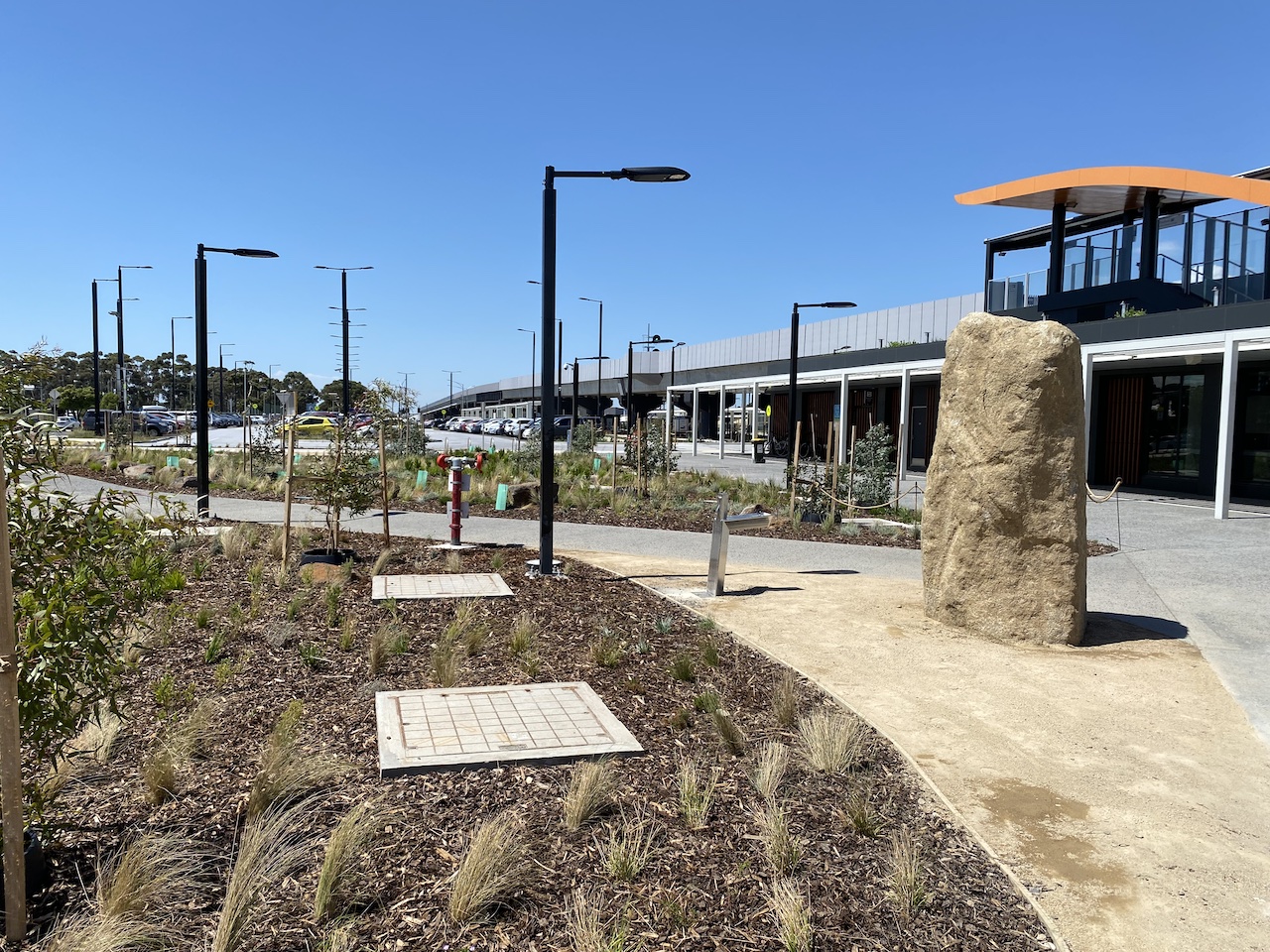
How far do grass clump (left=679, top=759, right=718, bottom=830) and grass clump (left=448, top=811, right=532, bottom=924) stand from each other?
745mm

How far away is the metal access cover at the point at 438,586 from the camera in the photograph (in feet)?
29.1

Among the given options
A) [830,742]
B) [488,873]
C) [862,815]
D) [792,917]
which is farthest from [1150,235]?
[488,873]

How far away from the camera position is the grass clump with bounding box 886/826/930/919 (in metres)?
3.58

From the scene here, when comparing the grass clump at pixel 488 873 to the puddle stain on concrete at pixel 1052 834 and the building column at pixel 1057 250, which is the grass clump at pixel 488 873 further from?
the building column at pixel 1057 250

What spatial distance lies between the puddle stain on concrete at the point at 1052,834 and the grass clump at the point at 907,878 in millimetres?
557

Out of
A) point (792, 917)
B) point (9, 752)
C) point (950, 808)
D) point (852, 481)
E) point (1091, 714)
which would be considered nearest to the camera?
point (9, 752)

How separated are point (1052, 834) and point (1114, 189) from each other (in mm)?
27557

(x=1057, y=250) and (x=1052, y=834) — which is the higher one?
(x=1057, y=250)

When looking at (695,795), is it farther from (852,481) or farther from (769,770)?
(852,481)

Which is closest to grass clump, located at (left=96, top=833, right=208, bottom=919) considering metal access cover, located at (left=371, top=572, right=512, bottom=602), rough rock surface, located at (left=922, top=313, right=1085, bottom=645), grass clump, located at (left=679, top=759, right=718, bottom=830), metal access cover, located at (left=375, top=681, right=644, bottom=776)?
metal access cover, located at (left=375, top=681, right=644, bottom=776)

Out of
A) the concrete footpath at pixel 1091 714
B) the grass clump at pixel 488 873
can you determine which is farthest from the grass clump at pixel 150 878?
the concrete footpath at pixel 1091 714

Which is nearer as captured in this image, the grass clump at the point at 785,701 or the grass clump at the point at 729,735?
the grass clump at the point at 729,735

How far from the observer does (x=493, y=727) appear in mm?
5266

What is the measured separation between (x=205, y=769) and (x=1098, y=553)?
12.1 meters
